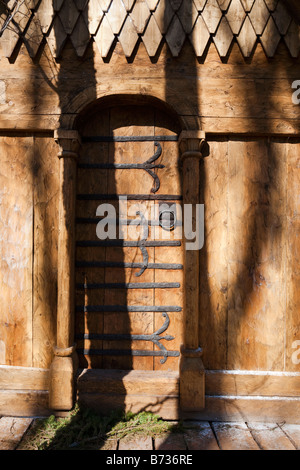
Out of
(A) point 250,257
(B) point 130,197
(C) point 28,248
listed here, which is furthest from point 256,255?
(C) point 28,248

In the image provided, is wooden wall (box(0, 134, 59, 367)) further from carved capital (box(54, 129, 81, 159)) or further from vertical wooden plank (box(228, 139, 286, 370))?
vertical wooden plank (box(228, 139, 286, 370))

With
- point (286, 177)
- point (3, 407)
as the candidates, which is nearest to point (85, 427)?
point (3, 407)

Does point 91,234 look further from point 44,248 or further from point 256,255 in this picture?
point 256,255

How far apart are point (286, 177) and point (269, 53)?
917mm

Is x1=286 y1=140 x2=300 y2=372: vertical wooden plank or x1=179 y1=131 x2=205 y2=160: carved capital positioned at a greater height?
x1=179 y1=131 x2=205 y2=160: carved capital

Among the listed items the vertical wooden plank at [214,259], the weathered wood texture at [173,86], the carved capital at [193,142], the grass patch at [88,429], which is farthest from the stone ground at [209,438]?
the weathered wood texture at [173,86]

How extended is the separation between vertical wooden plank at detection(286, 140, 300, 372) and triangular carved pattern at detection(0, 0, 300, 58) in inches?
32.7

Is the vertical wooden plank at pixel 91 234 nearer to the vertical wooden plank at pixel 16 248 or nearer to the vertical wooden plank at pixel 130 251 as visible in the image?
the vertical wooden plank at pixel 130 251

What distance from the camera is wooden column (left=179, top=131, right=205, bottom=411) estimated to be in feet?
7.13

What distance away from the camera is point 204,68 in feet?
7.47

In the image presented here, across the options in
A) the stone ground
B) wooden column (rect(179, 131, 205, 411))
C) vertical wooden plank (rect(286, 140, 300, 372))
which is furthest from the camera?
vertical wooden plank (rect(286, 140, 300, 372))

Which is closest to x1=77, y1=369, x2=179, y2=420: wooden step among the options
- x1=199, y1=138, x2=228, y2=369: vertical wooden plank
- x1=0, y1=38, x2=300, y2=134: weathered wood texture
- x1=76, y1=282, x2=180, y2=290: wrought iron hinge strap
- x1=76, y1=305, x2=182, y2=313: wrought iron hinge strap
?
x1=199, y1=138, x2=228, y2=369: vertical wooden plank

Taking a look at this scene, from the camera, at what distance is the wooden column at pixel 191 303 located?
85.5 inches

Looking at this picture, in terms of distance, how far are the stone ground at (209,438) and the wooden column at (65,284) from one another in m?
0.30
